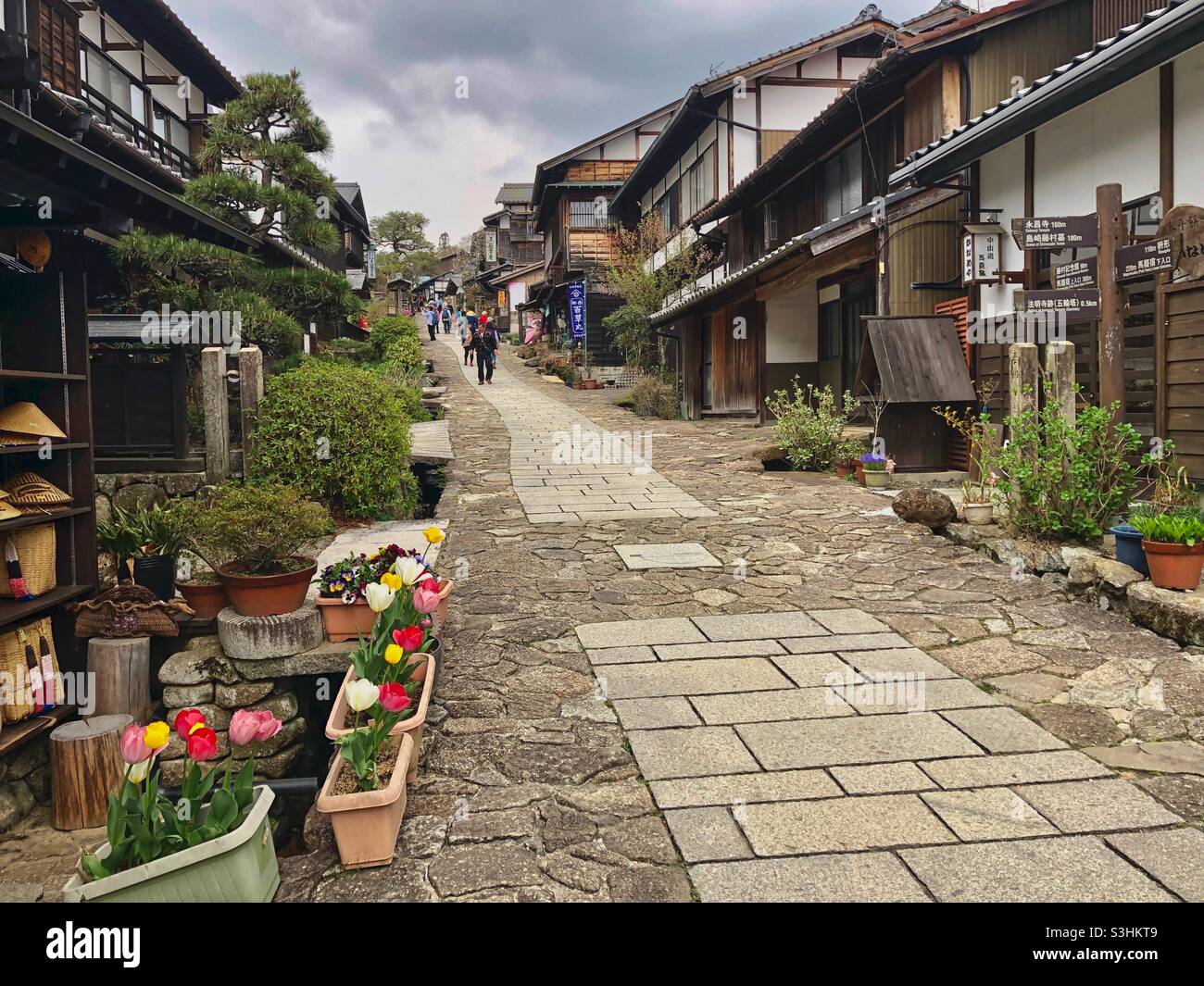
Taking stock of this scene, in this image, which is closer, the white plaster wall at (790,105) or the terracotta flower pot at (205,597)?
the terracotta flower pot at (205,597)

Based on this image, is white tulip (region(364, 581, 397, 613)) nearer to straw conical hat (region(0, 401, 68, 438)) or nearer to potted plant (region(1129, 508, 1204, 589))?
straw conical hat (region(0, 401, 68, 438))

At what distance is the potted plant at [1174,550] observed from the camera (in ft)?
17.9

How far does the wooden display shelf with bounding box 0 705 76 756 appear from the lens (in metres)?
4.98

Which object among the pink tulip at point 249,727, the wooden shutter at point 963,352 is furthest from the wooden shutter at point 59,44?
the pink tulip at point 249,727

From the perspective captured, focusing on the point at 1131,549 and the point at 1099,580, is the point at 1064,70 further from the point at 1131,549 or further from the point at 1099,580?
the point at 1099,580

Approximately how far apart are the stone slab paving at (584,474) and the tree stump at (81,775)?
421cm

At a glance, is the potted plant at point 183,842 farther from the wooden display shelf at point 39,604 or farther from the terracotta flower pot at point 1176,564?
the terracotta flower pot at point 1176,564

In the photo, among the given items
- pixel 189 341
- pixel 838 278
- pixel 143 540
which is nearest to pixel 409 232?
pixel 838 278

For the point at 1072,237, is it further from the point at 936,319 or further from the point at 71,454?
the point at 71,454

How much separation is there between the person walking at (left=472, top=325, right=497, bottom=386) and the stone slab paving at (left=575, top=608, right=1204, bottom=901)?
82.3 ft

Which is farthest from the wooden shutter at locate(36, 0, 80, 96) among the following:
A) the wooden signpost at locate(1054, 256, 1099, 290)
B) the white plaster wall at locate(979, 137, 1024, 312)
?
the wooden signpost at locate(1054, 256, 1099, 290)

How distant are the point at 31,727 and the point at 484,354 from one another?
25.4m

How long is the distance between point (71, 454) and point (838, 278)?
47.3 feet

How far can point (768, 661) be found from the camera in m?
5.25
